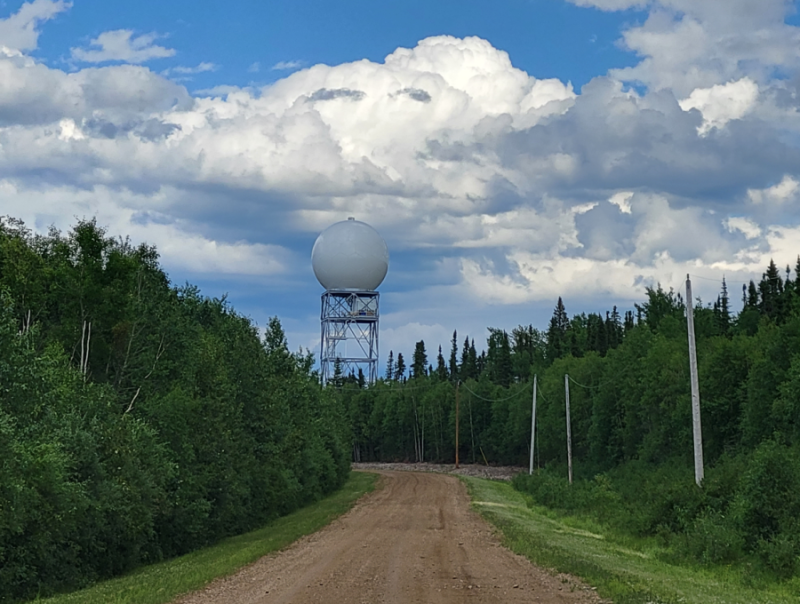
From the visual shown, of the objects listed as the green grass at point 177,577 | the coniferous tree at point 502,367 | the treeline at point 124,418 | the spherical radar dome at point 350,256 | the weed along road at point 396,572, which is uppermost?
the spherical radar dome at point 350,256

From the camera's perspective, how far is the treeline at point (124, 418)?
22.0 meters

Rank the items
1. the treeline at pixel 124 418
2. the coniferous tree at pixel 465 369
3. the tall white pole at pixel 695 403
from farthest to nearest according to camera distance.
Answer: the coniferous tree at pixel 465 369 < the tall white pole at pixel 695 403 < the treeline at pixel 124 418

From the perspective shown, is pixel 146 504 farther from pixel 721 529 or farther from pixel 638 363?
pixel 638 363

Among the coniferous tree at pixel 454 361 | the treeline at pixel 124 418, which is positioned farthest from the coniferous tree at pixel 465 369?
the treeline at pixel 124 418

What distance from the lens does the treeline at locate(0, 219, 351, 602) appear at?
864 inches

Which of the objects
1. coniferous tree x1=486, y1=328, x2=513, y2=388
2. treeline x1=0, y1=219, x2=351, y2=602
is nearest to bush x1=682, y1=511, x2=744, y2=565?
treeline x1=0, y1=219, x2=351, y2=602

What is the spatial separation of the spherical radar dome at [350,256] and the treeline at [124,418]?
34041 millimetres

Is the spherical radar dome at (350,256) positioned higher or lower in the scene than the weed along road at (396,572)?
higher

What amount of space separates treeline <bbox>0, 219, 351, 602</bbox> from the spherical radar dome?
34041 millimetres

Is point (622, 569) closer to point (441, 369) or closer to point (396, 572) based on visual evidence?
point (396, 572)

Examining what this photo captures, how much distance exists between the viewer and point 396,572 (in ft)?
59.9

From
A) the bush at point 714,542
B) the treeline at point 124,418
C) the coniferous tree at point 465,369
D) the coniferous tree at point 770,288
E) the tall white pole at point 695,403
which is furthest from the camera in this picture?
the coniferous tree at point 465,369

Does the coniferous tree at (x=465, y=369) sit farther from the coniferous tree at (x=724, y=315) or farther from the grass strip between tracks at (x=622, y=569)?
the grass strip between tracks at (x=622, y=569)

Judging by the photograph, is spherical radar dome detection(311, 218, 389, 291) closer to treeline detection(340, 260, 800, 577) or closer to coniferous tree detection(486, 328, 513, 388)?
treeline detection(340, 260, 800, 577)
